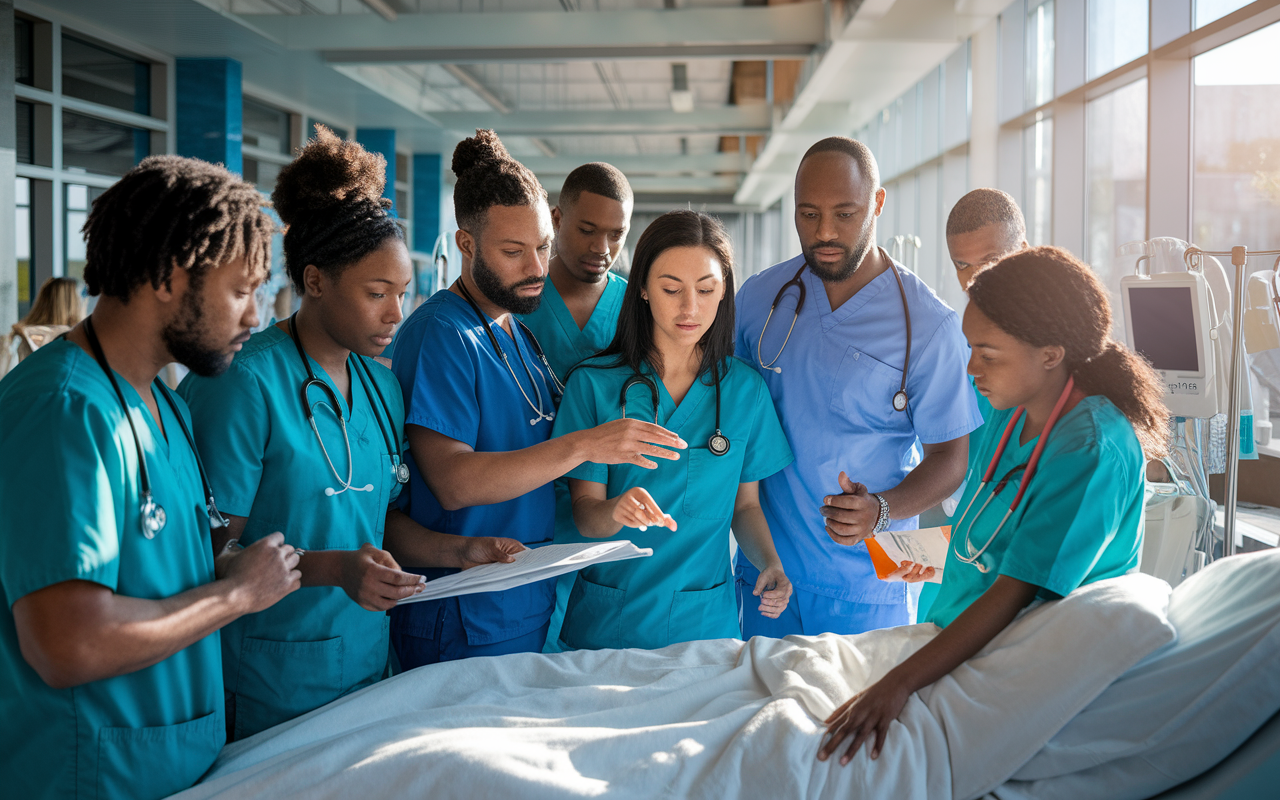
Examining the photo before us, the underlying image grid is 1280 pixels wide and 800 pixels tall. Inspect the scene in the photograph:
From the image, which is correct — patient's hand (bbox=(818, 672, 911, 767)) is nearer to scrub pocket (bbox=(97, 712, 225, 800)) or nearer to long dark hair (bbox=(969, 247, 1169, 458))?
long dark hair (bbox=(969, 247, 1169, 458))

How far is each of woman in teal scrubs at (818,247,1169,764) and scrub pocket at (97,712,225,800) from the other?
821 mm

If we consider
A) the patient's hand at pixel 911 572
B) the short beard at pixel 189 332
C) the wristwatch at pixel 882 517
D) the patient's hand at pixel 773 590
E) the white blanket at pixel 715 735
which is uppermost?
the short beard at pixel 189 332

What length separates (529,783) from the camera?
110 cm

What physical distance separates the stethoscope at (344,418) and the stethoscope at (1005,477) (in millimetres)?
973

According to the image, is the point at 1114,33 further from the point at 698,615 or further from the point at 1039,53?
the point at 698,615

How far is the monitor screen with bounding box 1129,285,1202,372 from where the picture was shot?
2.21m

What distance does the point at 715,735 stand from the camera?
124 cm

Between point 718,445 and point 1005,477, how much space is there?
55 cm

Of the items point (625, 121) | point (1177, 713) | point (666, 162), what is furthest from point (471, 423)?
point (666, 162)

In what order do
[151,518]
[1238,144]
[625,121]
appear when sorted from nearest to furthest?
[151,518], [1238,144], [625,121]

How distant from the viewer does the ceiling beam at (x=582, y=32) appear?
6484 millimetres

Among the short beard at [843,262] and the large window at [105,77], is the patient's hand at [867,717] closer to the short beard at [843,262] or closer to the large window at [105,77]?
the short beard at [843,262]

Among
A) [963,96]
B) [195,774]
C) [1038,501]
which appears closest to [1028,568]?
[1038,501]

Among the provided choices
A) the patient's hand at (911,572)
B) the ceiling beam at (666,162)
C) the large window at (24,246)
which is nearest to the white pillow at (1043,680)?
the patient's hand at (911,572)
